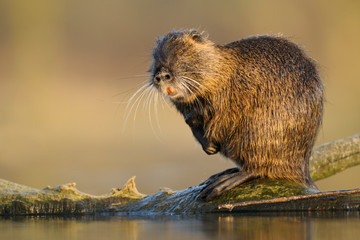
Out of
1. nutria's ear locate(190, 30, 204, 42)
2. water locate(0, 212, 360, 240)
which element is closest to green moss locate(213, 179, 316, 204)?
water locate(0, 212, 360, 240)

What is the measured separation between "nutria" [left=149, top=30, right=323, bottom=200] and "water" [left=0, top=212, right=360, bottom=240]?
0.62 m

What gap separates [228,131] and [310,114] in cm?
71

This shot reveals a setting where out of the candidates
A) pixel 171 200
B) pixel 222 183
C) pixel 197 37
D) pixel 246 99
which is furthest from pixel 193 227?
pixel 197 37

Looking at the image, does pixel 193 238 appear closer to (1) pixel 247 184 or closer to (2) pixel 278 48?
(1) pixel 247 184

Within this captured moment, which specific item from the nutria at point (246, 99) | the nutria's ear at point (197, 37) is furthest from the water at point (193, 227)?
the nutria's ear at point (197, 37)

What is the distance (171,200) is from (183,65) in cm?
116

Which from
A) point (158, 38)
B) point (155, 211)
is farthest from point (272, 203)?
point (158, 38)

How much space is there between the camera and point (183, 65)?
5000mm

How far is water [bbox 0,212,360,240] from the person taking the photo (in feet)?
10.4

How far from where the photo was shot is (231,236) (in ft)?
10.2

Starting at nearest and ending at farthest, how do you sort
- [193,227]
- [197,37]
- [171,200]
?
[193,227] < [171,200] < [197,37]

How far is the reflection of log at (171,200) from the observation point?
429 centimetres

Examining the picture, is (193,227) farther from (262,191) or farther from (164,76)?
(164,76)

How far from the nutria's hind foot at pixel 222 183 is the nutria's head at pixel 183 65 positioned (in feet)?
2.52
